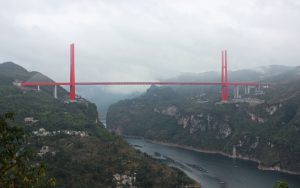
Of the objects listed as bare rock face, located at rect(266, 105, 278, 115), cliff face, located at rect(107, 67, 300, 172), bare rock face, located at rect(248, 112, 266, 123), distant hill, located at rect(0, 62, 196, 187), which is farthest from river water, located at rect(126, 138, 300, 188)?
bare rock face, located at rect(266, 105, 278, 115)

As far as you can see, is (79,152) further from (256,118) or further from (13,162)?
(256,118)

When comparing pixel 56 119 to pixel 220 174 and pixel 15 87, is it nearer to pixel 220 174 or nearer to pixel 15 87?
pixel 15 87

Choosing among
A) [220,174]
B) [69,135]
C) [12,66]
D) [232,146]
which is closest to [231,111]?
[232,146]

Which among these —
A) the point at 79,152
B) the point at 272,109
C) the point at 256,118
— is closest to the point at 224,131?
the point at 256,118

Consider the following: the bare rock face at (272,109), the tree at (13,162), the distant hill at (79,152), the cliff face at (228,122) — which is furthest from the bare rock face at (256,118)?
the tree at (13,162)

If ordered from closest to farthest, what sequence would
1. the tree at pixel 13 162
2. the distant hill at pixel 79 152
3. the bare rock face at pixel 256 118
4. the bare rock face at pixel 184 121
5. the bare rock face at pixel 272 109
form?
the tree at pixel 13 162, the distant hill at pixel 79 152, the bare rock face at pixel 272 109, the bare rock face at pixel 256 118, the bare rock face at pixel 184 121

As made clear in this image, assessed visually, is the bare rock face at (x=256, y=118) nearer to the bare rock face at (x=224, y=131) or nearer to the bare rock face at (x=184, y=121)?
the bare rock face at (x=224, y=131)

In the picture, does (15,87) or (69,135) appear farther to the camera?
(15,87)
